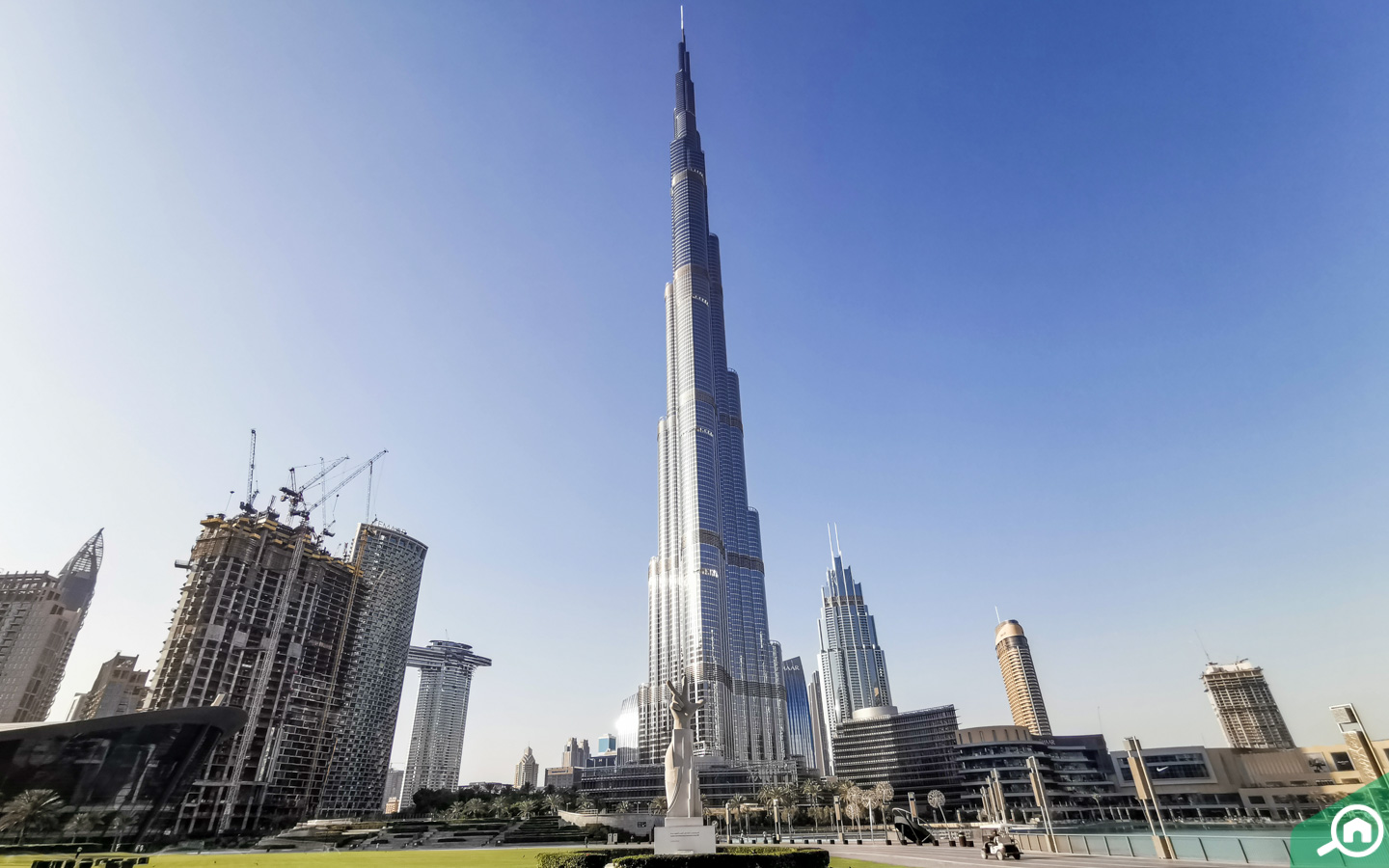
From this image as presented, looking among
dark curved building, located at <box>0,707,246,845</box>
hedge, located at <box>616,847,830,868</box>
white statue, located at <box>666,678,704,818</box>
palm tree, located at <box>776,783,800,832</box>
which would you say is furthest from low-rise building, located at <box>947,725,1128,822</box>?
dark curved building, located at <box>0,707,246,845</box>

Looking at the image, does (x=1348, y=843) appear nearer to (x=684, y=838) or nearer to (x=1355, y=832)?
(x=1355, y=832)

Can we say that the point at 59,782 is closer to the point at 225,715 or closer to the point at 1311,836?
the point at 225,715

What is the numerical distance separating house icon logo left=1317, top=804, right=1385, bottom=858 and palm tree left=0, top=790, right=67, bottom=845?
109 metres

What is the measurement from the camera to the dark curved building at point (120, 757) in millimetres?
64938

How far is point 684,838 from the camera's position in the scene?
37.6m

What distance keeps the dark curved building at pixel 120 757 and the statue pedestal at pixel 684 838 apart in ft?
207

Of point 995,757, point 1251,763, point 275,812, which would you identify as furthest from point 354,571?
point 1251,763

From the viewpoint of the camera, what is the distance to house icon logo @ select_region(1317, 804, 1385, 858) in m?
29.7

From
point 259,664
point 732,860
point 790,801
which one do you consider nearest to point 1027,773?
point 790,801

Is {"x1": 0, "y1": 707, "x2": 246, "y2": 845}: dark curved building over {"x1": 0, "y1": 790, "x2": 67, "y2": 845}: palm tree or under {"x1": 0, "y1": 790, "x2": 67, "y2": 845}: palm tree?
over

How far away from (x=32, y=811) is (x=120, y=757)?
1224 cm

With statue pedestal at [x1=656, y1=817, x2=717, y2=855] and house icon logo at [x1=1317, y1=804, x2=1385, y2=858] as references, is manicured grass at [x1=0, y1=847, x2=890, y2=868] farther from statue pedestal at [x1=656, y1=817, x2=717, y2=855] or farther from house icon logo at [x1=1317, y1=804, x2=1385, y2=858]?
house icon logo at [x1=1317, y1=804, x2=1385, y2=858]

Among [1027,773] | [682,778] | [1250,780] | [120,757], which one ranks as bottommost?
[1250,780]

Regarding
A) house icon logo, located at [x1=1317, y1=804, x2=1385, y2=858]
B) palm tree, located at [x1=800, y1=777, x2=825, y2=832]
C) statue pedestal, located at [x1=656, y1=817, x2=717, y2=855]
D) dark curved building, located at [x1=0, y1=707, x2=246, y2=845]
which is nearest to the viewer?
house icon logo, located at [x1=1317, y1=804, x2=1385, y2=858]
